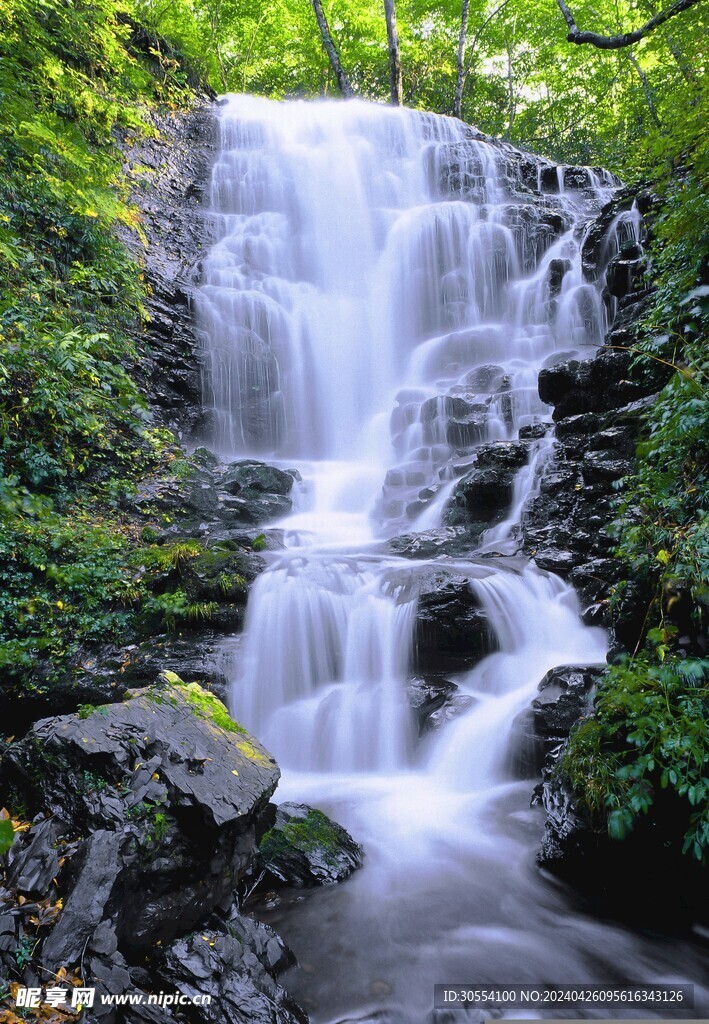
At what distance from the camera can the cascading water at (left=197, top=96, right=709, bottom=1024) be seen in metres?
3.94

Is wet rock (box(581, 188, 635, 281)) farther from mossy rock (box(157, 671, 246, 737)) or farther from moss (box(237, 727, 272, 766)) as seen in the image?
moss (box(237, 727, 272, 766))

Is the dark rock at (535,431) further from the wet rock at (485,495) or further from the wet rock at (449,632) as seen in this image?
the wet rock at (449,632)

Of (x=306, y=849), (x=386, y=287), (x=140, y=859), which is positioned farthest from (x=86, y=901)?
(x=386, y=287)

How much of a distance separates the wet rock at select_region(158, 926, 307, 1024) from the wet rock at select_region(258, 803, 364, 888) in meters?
1.13

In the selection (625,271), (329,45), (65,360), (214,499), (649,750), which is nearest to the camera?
(649,750)

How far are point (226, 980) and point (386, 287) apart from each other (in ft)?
54.2

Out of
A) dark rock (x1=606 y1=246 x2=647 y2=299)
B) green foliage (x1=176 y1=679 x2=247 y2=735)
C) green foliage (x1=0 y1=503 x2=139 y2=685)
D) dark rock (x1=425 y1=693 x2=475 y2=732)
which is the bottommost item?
dark rock (x1=425 y1=693 x2=475 y2=732)

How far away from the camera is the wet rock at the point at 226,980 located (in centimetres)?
270

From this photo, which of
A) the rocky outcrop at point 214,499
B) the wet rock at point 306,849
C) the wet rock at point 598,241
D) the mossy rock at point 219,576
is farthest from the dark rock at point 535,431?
the wet rock at point 306,849

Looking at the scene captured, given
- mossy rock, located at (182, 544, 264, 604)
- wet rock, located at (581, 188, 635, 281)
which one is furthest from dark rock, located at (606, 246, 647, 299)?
mossy rock, located at (182, 544, 264, 604)

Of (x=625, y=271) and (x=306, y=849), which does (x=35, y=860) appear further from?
(x=625, y=271)

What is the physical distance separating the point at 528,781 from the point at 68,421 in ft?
25.8

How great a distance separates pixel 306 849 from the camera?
4.38 metres

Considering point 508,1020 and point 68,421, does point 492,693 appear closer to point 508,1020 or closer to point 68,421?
point 508,1020
